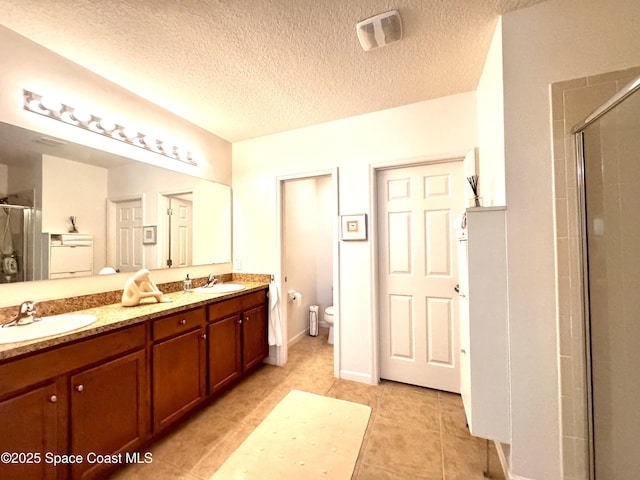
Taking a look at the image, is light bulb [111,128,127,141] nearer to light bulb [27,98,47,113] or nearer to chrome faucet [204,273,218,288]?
light bulb [27,98,47,113]

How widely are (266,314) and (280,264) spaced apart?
0.56m

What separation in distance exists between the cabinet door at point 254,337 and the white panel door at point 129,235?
101 cm

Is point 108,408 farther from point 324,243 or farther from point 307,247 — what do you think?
point 324,243

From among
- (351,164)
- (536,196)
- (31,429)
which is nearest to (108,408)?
(31,429)

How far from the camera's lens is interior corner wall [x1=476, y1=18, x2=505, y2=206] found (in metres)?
1.37

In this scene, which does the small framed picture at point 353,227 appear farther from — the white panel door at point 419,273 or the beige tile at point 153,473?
the beige tile at point 153,473

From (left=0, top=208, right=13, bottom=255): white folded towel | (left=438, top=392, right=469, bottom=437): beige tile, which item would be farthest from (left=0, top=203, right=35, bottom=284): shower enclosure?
(left=438, top=392, right=469, bottom=437): beige tile

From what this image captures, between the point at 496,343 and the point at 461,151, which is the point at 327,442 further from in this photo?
the point at 461,151

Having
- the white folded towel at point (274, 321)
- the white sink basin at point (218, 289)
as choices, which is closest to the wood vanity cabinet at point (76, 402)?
the white sink basin at point (218, 289)

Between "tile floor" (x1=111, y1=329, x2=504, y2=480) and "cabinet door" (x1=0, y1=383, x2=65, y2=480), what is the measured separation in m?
0.46

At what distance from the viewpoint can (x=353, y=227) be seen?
91.0 inches

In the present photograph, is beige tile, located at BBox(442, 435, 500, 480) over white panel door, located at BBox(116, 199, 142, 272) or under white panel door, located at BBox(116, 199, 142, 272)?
under

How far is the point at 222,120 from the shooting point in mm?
2402

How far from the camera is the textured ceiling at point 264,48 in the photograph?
127 cm
